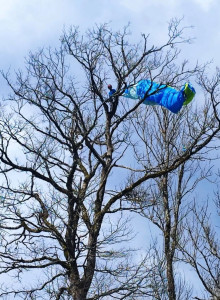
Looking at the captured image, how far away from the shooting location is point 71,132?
7.86 meters

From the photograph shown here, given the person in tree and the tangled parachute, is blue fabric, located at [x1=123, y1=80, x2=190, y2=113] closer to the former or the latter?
the tangled parachute

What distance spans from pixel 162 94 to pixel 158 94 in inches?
2.8

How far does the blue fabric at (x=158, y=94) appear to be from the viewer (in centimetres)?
777

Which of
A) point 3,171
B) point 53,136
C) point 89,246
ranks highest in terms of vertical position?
point 53,136

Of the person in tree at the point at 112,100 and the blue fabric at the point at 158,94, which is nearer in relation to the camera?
the blue fabric at the point at 158,94

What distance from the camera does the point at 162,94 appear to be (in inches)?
314

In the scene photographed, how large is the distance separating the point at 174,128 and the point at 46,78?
5.59 meters

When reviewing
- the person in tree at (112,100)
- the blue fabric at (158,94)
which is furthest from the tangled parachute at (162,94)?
the person in tree at (112,100)

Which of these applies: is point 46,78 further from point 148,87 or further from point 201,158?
point 201,158

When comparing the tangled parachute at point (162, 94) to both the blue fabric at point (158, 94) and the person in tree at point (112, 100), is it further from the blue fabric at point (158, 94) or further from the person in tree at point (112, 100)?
the person in tree at point (112, 100)

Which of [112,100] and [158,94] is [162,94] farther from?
[112,100]

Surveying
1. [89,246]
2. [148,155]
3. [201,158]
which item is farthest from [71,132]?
[148,155]

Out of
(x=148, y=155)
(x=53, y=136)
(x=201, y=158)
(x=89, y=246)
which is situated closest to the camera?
(x=89, y=246)

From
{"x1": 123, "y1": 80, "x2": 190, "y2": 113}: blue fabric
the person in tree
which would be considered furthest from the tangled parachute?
the person in tree
